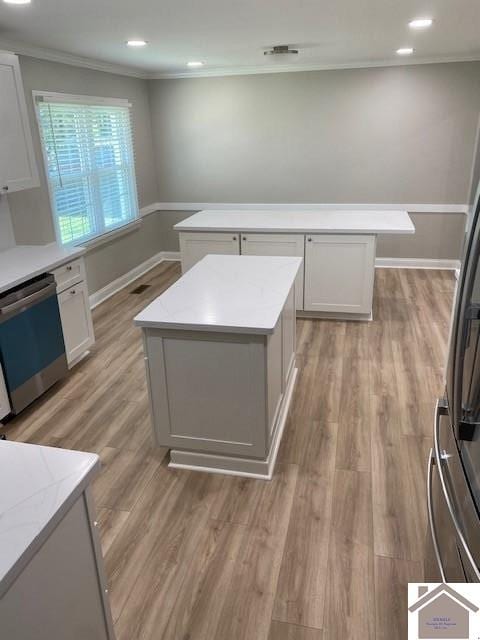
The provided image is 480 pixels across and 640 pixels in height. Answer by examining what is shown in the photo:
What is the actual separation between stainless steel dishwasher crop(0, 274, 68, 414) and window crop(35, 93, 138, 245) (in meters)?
1.37

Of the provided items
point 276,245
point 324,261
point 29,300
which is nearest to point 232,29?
point 276,245

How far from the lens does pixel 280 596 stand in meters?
1.80

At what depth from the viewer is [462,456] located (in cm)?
120

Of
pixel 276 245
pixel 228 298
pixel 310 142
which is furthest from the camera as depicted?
pixel 310 142

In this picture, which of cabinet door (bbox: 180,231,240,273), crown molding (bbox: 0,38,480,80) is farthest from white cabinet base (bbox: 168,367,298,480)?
crown molding (bbox: 0,38,480,80)

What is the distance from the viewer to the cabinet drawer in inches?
127

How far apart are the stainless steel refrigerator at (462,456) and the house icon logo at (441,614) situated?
0.17 feet

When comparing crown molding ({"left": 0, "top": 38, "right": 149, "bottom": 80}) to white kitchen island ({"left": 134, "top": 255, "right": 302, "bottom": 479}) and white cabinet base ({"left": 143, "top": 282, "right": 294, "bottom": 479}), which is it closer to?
white kitchen island ({"left": 134, "top": 255, "right": 302, "bottom": 479})

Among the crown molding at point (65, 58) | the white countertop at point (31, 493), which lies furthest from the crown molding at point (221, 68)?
the white countertop at point (31, 493)

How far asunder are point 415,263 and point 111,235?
354 cm

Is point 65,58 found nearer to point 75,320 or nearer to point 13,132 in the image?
point 13,132

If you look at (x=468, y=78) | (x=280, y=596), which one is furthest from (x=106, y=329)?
(x=468, y=78)

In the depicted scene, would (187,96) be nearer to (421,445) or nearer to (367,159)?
(367,159)

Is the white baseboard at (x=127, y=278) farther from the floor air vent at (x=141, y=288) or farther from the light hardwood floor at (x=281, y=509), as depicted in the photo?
the light hardwood floor at (x=281, y=509)
